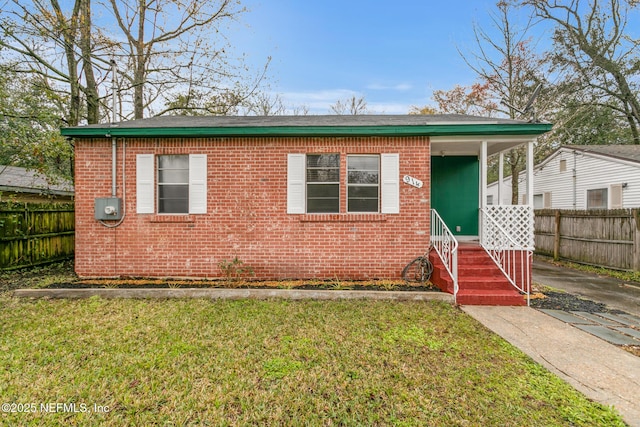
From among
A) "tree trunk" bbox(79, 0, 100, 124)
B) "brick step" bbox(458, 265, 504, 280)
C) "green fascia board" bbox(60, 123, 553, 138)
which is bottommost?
"brick step" bbox(458, 265, 504, 280)

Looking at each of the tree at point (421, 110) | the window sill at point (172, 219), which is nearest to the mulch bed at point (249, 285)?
the window sill at point (172, 219)

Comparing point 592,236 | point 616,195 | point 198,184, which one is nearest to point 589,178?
point 616,195

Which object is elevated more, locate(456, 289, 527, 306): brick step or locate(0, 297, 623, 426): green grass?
locate(456, 289, 527, 306): brick step

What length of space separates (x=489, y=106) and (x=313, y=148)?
Answer: 1395 cm

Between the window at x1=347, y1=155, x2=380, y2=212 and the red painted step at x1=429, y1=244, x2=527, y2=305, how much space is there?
164 centimetres

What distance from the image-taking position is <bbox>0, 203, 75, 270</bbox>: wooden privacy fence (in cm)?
668

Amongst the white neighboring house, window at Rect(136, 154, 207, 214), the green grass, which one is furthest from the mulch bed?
the white neighboring house

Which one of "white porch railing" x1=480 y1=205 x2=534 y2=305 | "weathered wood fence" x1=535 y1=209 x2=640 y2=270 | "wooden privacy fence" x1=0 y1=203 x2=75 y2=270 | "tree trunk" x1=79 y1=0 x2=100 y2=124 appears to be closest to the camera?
"white porch railing" x1=480 y1=205 x2=534 y2=305

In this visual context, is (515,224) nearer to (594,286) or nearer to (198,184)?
(594,286)

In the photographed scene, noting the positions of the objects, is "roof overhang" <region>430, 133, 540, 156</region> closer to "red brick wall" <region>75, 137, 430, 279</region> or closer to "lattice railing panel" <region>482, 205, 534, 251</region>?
"red brick wall" <region>75, 137, 430, 279</region>

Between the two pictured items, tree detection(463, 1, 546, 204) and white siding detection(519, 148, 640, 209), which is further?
tree detection(463, 1, 546, 204)

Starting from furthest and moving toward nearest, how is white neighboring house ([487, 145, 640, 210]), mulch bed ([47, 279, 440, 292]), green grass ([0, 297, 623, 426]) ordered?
white neighboring house ([487, 145, 640, 210]), mulch bed ([47, 279, 440, 292]), green grass ([0, 297, 623, 426])

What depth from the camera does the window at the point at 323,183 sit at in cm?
604

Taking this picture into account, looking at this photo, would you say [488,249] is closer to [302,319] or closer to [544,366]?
[544,366]
